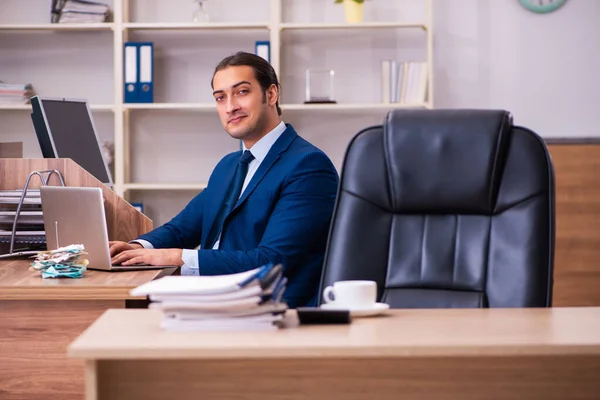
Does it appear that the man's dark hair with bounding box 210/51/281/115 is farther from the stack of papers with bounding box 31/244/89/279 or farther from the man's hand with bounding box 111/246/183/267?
the stack of papers with bounding box 31/244/89/279

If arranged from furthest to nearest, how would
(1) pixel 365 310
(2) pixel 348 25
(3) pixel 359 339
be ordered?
1. (2) pixel 348 25
2. (1) pixel 365 310
3. (3) pixel 359 339

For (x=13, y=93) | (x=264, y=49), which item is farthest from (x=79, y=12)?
(x=264, y=49)

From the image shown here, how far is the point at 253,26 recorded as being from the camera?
452cm

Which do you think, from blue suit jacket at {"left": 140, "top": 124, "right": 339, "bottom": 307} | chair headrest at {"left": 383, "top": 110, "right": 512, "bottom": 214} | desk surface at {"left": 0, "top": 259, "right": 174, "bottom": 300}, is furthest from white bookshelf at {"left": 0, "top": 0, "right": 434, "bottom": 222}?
chair headrest at {"left": 383, "top": 110, "right": 512, "bottom": 214}

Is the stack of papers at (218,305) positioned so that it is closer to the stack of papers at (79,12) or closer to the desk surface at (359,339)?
the desk surface at (359,339)

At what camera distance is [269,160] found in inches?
Result: 99.8

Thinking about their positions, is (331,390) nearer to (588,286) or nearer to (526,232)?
(526,232)

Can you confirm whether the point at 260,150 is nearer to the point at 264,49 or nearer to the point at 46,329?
the point at 46,329

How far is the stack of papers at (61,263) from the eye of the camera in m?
2.14

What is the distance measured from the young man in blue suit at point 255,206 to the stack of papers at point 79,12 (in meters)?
2.16

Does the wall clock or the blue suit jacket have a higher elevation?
the wall clock

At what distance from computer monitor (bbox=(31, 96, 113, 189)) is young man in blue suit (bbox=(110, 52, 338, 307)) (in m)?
0.46

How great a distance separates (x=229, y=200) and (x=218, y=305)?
1313mm

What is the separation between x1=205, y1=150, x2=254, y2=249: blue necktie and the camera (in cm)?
258
